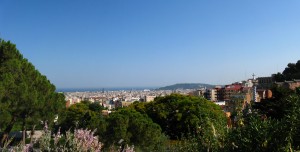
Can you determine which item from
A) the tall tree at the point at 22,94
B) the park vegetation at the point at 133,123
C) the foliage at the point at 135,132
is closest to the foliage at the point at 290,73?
the park vegetation at the point at 133,123

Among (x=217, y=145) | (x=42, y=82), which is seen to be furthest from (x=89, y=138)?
(x=42, y=82)

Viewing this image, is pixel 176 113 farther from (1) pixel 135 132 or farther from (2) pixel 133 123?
(1) pixel 135 132

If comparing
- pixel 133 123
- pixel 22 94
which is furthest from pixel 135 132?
pixel 22 94

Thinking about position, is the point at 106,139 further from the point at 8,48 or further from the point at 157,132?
the point at 8,48

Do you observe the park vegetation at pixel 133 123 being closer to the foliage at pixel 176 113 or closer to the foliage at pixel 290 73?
the foliage at pixel 176 113

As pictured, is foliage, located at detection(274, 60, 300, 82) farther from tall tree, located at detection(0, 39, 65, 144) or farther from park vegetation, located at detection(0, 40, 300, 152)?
tall tree, located at detection(0, 39, 65, 144)

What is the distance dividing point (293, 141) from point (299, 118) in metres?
0.27

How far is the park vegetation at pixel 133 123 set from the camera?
11.0ft

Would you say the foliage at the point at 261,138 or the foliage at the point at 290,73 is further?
the foliage at the point at 290,73

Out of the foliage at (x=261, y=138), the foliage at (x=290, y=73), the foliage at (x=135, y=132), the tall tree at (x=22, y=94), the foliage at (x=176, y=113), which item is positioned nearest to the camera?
the foliage at (x=261, y=138)

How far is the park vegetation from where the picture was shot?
3.36 m

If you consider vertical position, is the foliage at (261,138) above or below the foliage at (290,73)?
below

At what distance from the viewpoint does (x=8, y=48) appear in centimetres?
1215

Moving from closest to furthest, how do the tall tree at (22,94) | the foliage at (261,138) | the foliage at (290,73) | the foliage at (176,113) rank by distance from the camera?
the foliage at (261,138), the tall tree at (22,94), the foliage at (176,113), the foliage at (290,73)
